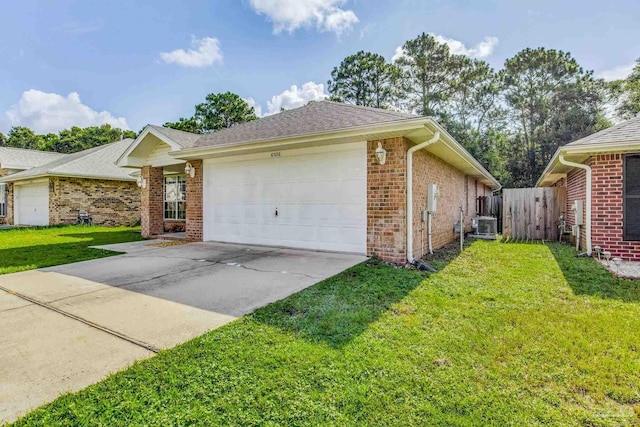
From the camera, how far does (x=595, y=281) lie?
527cm

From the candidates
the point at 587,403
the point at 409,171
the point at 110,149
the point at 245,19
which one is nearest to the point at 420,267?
the point at 409,171

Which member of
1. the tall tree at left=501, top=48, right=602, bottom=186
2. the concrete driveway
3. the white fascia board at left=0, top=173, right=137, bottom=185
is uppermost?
the tall tree at left=501, top=48, right=602, bottom=186

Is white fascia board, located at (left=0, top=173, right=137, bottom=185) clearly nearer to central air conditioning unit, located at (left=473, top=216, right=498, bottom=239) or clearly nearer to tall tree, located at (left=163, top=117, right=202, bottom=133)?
tall tree, located at (left=163, top=117, right=202, bottom=133)

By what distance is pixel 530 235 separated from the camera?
39.3 ft

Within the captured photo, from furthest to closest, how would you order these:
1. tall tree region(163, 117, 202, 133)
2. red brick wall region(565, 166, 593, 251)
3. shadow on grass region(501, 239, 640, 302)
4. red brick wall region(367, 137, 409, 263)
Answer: tall tree region(163, 117, 202, 133) < red brick wall region(565, 166, 593, 251) < red brick wall region(367, 137, 409, 263) < shadow on grass region(501, 239, 640, 302)

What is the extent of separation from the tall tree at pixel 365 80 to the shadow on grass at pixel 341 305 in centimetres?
2583

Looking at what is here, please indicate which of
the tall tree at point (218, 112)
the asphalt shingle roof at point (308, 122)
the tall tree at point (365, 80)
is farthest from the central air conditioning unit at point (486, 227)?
the tall tree at point (218, 112)

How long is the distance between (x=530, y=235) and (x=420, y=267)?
823 cm

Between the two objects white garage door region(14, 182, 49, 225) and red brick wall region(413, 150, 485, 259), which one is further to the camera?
white garage door region(14, 182, 49, 225)

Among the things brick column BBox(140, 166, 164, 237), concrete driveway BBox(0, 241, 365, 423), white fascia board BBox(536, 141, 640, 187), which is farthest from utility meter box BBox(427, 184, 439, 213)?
brick column BBox(140, 166, 164, 237)

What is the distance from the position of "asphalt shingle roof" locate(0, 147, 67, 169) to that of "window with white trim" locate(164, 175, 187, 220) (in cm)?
1447

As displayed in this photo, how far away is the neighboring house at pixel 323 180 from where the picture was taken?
6.47 metres

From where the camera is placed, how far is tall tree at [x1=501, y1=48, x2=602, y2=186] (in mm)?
23781

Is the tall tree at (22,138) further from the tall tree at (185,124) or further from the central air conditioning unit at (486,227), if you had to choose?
the central air conditioning unit at (486,227)
